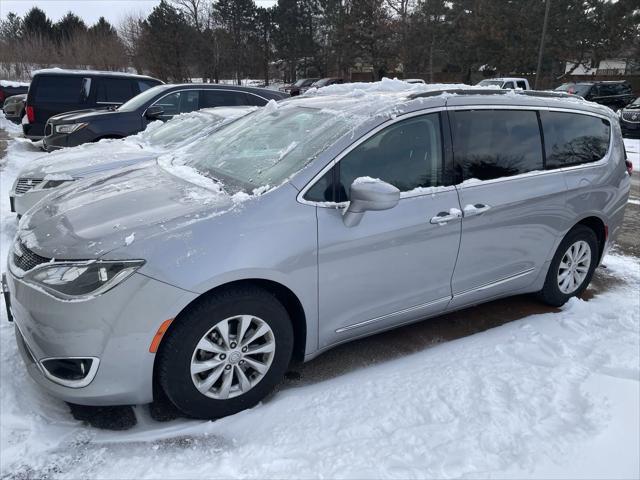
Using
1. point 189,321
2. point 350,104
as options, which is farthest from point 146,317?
point 350,104

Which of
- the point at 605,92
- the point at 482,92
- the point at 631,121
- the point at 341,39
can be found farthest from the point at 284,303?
the point at 341,39

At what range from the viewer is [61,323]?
246 cm

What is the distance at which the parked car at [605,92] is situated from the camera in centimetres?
2403

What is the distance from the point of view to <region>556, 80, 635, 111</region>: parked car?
78.8ft

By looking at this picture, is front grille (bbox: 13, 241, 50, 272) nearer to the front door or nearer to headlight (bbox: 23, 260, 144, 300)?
headlight (bbox: 23, 260, 144, 300)

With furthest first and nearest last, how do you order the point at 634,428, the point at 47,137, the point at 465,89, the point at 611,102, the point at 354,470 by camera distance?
1. the point at 611,102
2. the point at 47,137
3. the point at 465,89
4. the point at 634,428
5. the point at 354,470

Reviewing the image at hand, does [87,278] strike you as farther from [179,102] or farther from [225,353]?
[179,102]

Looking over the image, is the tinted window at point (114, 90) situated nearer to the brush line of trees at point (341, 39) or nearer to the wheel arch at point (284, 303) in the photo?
the wheel arch at point (284, 303)

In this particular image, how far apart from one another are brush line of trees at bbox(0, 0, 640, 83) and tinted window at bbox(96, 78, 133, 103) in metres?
31.6

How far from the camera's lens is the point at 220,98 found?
368 inches

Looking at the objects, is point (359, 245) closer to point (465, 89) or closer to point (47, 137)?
point (465, 89)

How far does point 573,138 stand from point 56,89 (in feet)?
36.2

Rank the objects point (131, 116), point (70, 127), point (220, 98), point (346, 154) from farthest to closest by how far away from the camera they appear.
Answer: point (220, 98)
point (131, 116)
point (70, 127)
point (346, 154)

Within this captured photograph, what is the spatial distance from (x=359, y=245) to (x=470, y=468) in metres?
1.29
